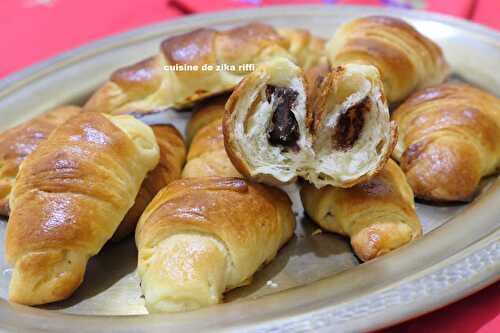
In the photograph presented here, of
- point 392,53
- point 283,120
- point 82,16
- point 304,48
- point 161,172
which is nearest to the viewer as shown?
point 283,120

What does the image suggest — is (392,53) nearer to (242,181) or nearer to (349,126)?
(349,126)

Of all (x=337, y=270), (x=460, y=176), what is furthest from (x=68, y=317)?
(x=460, y=176)

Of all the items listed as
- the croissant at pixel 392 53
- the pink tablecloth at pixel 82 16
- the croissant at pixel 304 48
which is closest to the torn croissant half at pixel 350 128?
the croissant at pixel 392 53

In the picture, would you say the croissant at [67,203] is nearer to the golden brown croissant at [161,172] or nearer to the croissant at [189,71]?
the golden brown croissant at [161,172]

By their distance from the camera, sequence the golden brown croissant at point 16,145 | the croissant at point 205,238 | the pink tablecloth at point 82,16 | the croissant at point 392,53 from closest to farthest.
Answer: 1. the croissant at point 205,238
2. the golden brown croissant at point 16,145
3. the croissant at point 392,53
4. the pink tablecloth at point 82,16

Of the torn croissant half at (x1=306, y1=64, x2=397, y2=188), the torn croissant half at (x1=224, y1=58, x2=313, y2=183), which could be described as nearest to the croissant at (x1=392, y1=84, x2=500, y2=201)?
the torn croissant half at (x1=306, y1=64, x2=397, y2=188)

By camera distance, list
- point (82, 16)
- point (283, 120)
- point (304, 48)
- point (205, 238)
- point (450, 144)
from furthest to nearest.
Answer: point (82, 16), point (304, 48), point (450, 144), point (283, 120), point (205, 238)

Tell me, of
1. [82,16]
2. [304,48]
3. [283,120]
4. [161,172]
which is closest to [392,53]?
[304,48]
